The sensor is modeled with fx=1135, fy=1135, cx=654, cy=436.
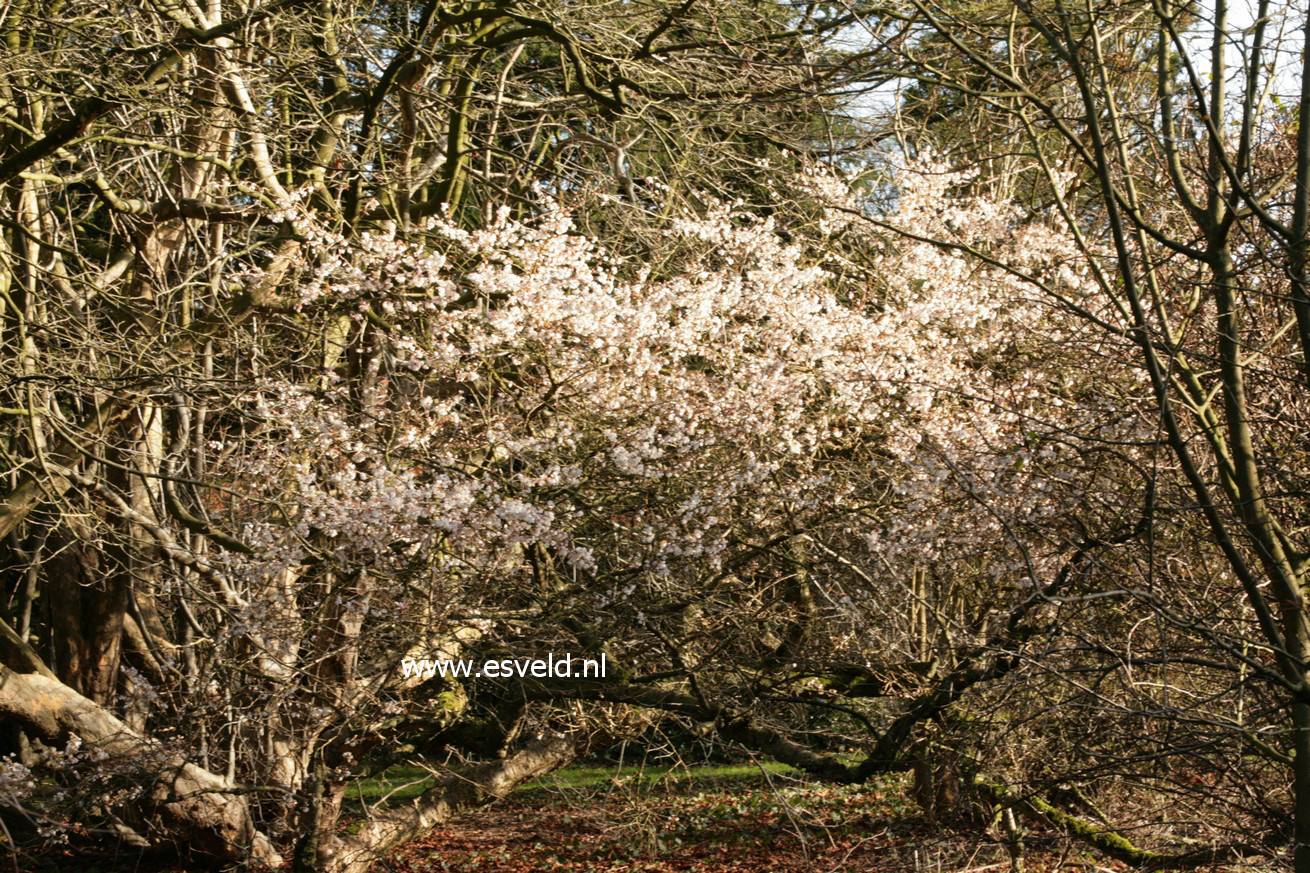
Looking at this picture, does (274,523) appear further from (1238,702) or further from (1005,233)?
(1005,233)

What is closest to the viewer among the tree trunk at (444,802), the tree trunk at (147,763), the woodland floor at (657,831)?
the tree trunk at (444,802)

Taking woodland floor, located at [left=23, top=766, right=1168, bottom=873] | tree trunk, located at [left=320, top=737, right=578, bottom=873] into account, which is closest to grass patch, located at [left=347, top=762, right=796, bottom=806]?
woodland floor, located at [left=23, top=766, right=1168, bottom=873]

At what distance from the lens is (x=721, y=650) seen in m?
5.68

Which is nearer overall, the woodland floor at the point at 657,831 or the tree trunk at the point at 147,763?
the tree trunk at the point at 147,763

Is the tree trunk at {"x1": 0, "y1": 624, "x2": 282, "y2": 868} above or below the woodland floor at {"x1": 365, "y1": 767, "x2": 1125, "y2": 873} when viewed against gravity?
above

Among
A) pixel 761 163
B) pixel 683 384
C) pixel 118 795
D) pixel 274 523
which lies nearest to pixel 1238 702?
pixel 683 384

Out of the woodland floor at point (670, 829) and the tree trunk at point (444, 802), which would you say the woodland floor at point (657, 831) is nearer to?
the woodland floor at point (670, 829)

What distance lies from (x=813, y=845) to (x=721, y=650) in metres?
2.66

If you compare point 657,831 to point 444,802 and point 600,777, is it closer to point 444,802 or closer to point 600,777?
point 600,777

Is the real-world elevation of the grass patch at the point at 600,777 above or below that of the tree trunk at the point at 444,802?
below

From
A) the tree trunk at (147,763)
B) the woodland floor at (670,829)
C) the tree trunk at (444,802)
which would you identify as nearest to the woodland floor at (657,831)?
the woodland floor at (670,829)

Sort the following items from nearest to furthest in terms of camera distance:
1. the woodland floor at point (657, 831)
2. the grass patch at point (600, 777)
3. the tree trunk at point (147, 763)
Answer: the tree trunk at point (147, 763), the woodland floor at point (657, 831), the grass patch at point (600, 777)

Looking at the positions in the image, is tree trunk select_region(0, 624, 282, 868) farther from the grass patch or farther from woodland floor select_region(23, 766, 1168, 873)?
the grass patch

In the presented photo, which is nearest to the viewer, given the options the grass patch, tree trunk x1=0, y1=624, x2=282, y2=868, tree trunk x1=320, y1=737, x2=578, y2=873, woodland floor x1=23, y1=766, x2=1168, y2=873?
tree trunk x1=320, y1=737, x2=578, y2=873
